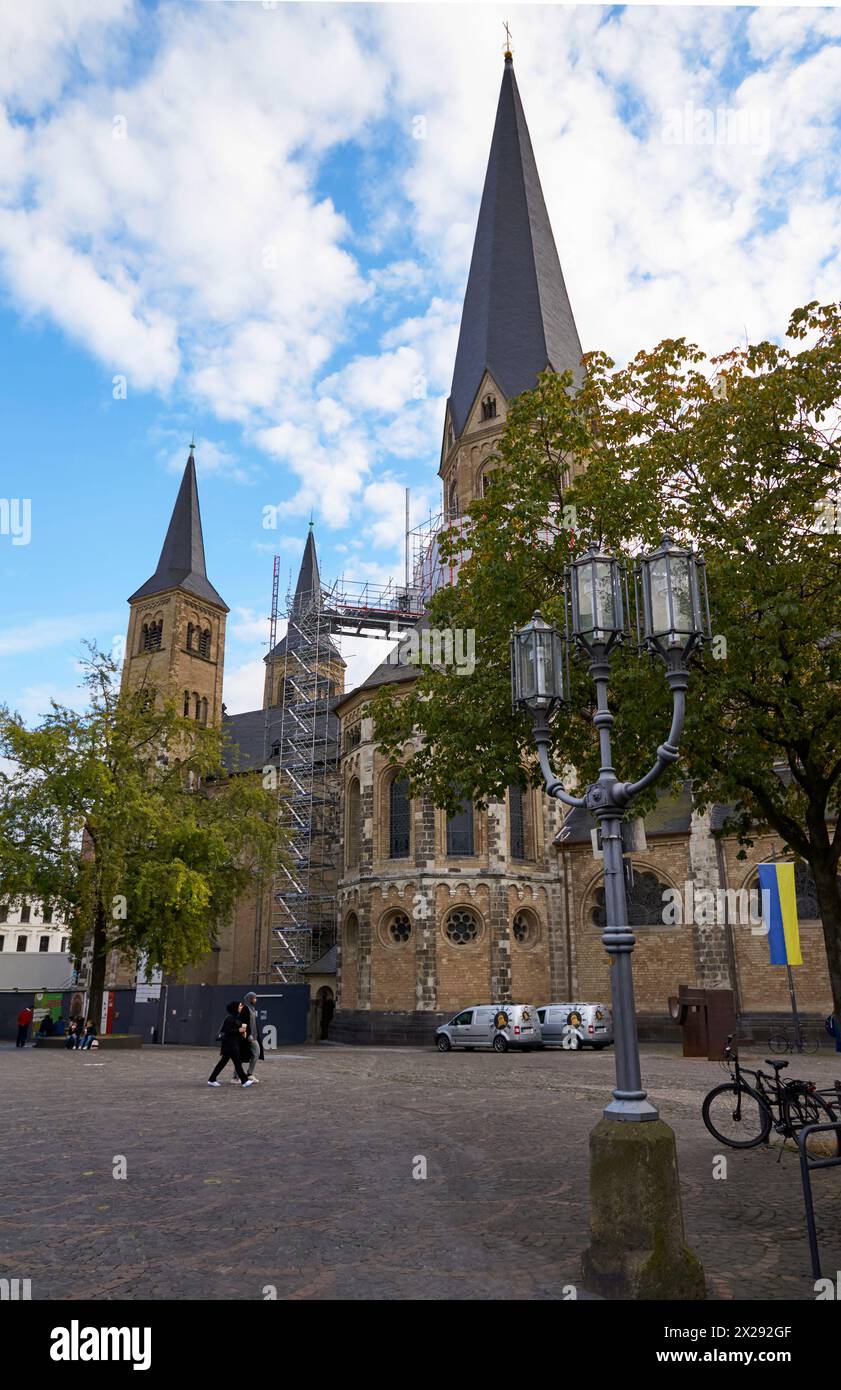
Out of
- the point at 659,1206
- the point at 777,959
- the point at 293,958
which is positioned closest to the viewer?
the point at 659,1206

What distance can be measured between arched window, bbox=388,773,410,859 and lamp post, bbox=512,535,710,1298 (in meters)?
27.6

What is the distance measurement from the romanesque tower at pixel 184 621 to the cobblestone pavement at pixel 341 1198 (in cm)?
4953

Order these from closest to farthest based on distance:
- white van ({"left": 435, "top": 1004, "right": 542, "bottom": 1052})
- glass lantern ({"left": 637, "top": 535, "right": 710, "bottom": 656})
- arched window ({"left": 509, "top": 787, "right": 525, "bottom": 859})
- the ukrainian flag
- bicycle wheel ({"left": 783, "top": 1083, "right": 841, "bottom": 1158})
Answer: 1. glass lantern ({"left": 637, "top": 535, "right": 710, "bottom": 656})
2. bicycle wheel ({"left": 783, "top": 1083, "right": 841, "bottom": 1158})
3. the ukrainian flag
4. white van ({"left": 435, "top": 1004, "right": 542, "bottom": 1052})
5. arched window ({"left": 509, "top": 787, "right": 525, "bottom": 859})

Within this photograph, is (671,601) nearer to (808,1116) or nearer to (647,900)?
(808,1116)

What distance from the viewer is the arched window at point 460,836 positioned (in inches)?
1364

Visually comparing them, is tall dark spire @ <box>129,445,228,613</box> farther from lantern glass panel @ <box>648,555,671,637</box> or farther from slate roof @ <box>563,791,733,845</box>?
lantern glass panel @ <box>648,555,671,637</box>

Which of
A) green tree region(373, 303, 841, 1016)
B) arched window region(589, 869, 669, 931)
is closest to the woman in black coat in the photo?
green tree region(373, 303, 841, 1016)

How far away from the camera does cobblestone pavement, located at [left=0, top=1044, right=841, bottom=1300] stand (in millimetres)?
5586

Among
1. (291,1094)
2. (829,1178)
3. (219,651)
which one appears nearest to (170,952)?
(291,1094)

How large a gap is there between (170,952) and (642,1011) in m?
15.7

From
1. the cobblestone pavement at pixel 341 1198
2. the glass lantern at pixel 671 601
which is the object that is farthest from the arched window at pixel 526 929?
the glass lantern at pixel 671 601

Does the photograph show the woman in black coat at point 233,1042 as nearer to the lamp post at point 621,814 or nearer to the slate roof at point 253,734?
the lamp post at point 621,814

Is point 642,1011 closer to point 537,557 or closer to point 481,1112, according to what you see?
point 481,1112
